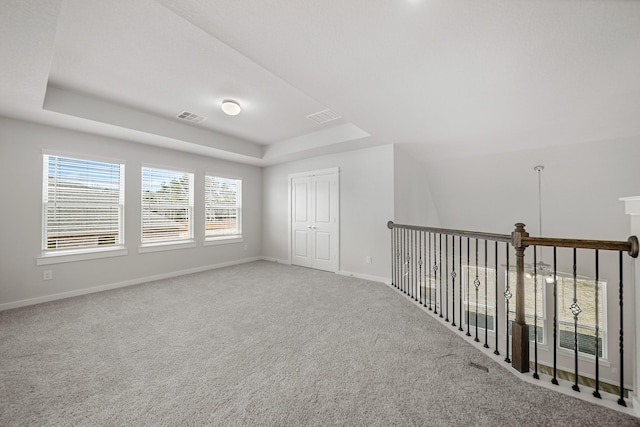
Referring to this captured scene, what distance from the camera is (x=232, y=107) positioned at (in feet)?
11.1

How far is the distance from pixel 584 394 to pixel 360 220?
Answer: 338 centimetres

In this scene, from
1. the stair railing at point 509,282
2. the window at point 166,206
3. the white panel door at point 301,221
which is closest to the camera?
the stair railing at point 509,282

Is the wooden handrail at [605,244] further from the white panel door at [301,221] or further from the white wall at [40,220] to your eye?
the white wall at [40,220]

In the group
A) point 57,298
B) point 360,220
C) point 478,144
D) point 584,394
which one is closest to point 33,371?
point 57,298

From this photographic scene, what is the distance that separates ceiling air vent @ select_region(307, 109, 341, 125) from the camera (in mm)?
3781

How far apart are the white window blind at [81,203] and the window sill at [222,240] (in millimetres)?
1503

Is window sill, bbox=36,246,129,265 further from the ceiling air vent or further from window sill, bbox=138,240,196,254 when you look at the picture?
the ceiling air vent

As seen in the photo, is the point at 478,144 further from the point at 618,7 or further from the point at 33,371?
the point at 33,371

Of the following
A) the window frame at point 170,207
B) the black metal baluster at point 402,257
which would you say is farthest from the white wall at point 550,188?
the window frame at point 170,207

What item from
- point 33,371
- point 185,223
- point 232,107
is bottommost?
point 33,371

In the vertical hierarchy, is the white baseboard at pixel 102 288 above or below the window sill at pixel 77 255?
below

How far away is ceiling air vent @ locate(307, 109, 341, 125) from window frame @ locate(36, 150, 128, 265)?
320cm

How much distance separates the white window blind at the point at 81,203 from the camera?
140 inches

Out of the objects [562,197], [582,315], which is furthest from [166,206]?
[582,315]
